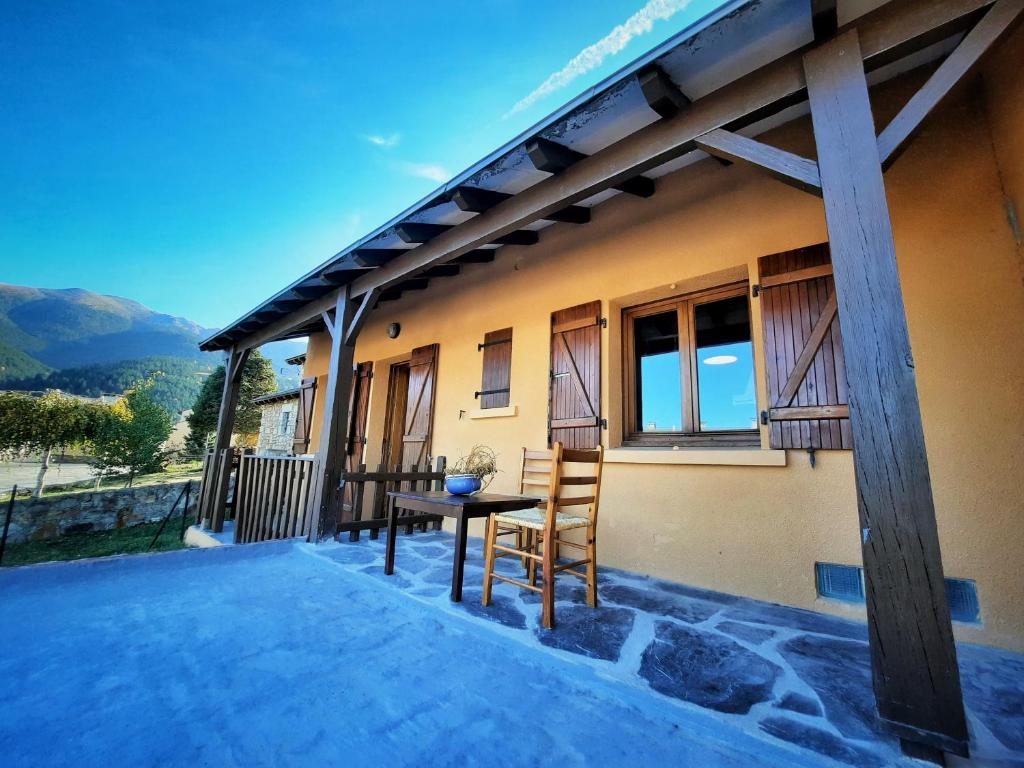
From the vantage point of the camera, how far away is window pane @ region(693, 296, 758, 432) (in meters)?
2.93

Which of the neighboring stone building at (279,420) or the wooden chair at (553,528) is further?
the neighboring stone building at (279,420)

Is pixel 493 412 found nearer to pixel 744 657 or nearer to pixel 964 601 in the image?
pixel 744 657

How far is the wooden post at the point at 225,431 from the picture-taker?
589 cm

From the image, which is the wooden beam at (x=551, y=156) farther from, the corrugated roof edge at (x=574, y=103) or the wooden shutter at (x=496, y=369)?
the wooden shutter at (x=496, y=369)

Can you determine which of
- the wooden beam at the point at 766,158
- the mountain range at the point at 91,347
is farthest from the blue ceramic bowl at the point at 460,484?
the mountain range at the point at 91,347

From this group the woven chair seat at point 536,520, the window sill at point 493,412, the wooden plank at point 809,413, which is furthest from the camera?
the window sill at point 493,412

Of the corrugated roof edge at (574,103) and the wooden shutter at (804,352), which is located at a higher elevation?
the corrugated roof edge at (574,103)

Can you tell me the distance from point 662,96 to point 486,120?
1334 cm

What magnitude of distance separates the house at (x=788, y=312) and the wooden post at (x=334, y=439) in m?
0.03

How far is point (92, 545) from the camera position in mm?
7711

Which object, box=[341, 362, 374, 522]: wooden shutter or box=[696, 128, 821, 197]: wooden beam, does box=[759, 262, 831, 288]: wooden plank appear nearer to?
box=[696, 128, 821, 197]: wooden beam

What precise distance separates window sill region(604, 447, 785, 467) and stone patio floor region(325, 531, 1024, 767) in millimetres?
834

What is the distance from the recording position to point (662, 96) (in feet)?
6.44

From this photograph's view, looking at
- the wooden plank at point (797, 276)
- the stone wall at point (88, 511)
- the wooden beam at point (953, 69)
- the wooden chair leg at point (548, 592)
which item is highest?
the wooden beam at point (953, 69)
